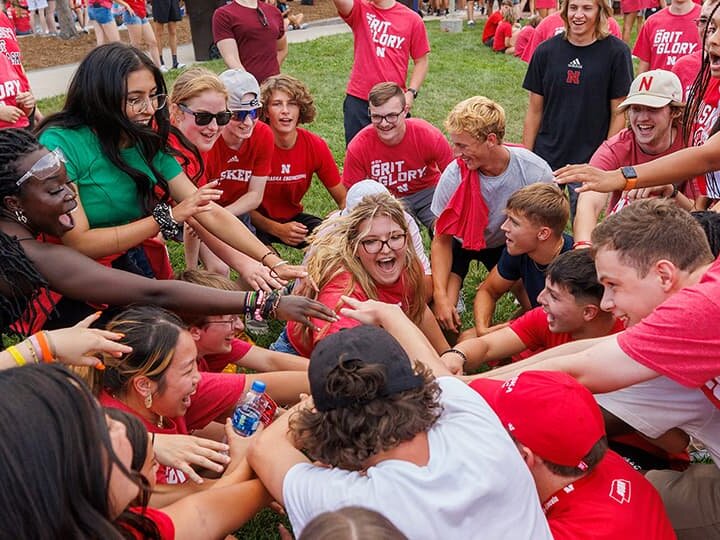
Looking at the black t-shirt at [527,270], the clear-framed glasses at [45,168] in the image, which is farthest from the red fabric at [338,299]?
the clear-framed glasses at [45,168]

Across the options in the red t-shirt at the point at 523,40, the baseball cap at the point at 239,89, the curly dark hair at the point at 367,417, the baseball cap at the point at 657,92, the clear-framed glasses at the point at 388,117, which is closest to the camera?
the curly dark hair at the point at 367,417

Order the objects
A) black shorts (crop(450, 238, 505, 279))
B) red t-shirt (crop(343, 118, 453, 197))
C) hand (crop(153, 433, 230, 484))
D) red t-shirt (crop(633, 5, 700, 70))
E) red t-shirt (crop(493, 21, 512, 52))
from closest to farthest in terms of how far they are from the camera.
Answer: hand (crop(153, 433, 230, 484)) → black shorts (crop(450, 238, 505, 279)) → red t-shirt (crop(343, 118, 453, 197)) → red t-shirt (crop(633, 5, 700, 70)) → red t-shirt (crop(493, 21, 512, 52))

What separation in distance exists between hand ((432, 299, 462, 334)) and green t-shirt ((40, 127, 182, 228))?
1.94 metres

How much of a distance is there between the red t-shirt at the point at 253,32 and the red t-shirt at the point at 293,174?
6.78ft

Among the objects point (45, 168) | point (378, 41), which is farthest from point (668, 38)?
point (45, 168)

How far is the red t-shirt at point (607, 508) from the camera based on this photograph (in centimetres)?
219

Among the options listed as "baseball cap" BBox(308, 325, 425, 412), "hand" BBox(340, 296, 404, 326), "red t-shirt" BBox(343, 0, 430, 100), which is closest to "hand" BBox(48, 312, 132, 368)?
"baseball cap" BBox(308, 325, 425, 412)

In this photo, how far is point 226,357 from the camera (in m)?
3.72

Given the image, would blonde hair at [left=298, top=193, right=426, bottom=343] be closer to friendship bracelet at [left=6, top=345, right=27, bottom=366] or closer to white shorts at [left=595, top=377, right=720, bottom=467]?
white shorts at [left=595, top=377, right=720, bottom=467]

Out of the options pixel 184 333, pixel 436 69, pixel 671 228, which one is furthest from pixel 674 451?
pixel 436 69

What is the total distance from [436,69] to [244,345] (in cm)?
1012

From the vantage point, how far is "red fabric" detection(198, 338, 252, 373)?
368 cm

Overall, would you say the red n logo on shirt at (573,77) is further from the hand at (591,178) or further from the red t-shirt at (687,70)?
the hand at (591,178)

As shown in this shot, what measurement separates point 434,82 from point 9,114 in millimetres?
7746
